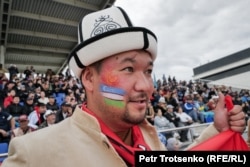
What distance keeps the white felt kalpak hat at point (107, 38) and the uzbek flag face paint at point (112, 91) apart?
106mm

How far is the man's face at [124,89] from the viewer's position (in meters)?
1.26

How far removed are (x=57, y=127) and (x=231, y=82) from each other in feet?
106

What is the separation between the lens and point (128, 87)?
1.27 m

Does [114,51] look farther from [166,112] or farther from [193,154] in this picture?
[166,112]

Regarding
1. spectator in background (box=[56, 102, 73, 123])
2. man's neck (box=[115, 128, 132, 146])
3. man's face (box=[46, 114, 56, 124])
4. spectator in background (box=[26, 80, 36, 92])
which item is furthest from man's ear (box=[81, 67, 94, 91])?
spectator in background (box=[26, 80, 36, 92])

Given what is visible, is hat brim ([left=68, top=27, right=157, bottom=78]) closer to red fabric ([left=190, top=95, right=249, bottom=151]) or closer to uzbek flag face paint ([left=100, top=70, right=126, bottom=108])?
uzbek flag face paint ([left=100, top=70, right=126, bottom=108])

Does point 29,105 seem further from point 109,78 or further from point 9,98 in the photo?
point 109,78

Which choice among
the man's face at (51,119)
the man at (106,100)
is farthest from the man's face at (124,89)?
the man's face at (51,119)

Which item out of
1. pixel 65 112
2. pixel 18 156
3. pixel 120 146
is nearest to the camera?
pixel 18 156

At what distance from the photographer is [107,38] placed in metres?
1.31

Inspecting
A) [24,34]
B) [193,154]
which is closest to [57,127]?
[193,154]

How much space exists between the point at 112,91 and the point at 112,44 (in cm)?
22

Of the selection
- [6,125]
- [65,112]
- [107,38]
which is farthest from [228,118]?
[6,125]

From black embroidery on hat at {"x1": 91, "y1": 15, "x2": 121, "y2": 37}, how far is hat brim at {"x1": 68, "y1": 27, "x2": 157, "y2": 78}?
27 mm
